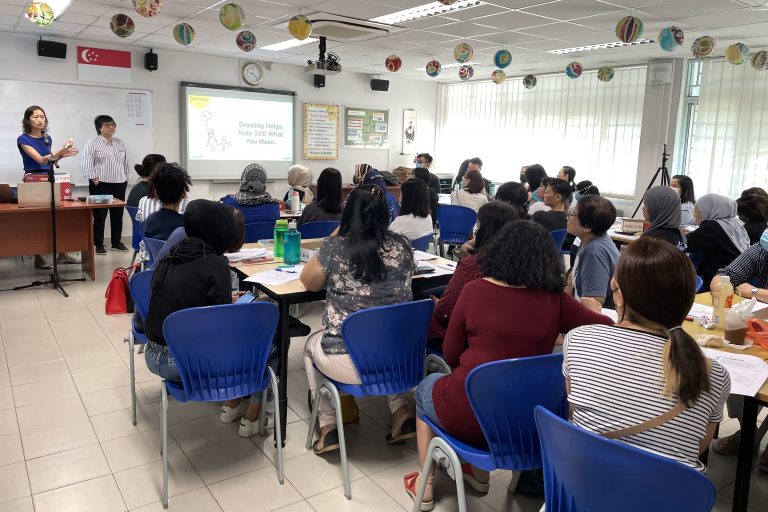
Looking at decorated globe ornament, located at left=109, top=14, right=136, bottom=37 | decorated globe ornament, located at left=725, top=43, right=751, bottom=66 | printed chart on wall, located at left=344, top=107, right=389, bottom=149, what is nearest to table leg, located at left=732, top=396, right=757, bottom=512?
decorated globe ornament, located at left=725, top=43, right=751, bottom=66

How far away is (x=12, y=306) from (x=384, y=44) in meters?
4.92

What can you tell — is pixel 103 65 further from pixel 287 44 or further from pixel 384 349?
pixel 384 349

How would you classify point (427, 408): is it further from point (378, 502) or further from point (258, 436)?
point (258, 436)

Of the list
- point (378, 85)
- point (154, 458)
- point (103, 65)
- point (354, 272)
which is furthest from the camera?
point (378, 85)

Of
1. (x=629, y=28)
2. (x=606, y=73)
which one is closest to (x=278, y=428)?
(x=629, y=28)

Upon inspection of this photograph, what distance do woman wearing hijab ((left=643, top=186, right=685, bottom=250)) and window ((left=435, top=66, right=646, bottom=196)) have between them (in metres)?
4.68

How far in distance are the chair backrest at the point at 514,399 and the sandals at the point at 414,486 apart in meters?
0.54

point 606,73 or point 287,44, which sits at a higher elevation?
point 287,44

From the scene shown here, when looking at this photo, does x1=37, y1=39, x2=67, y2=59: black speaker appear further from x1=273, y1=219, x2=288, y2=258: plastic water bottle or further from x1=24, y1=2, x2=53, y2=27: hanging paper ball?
x1=273, y1=219, x2=288, y2=258: plastic water bottle

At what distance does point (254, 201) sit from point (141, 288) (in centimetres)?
214

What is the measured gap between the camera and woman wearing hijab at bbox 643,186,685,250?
12.5 ft

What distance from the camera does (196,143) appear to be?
857 cm

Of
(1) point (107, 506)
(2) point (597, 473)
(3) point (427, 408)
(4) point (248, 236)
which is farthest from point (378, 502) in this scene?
(4) point (248, 236)

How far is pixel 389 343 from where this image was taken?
2.39 meters
